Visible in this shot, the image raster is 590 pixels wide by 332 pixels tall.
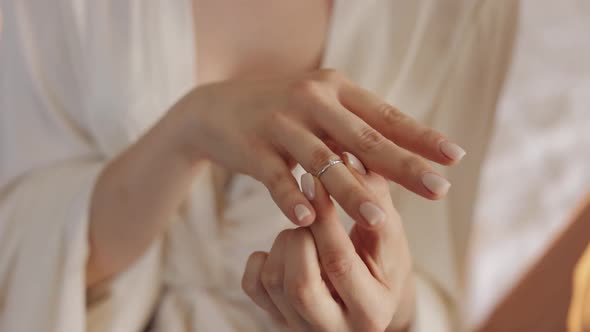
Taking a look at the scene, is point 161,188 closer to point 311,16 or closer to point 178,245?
point 178,245

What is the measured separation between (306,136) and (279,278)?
0.11 metres

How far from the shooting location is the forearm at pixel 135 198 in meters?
0.57

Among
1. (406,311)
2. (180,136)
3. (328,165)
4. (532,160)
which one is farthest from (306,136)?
(532,160)

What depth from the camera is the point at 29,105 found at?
68cm

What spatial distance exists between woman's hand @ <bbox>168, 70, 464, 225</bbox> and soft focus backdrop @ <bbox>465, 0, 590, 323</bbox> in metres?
0.41

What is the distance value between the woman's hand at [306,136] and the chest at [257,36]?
16 centimetres

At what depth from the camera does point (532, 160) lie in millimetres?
973

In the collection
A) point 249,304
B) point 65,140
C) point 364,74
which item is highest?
point 364,74

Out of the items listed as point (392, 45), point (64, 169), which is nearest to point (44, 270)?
point (64, 169)

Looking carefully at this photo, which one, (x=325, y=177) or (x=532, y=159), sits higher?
(x=325, y=177)

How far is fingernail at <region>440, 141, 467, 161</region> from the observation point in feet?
1.36

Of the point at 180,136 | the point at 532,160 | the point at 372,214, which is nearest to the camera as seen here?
the point at 372,214

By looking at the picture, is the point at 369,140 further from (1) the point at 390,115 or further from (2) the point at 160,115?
(2) the point at 160,115

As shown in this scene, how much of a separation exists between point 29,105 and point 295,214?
0.42 meters
